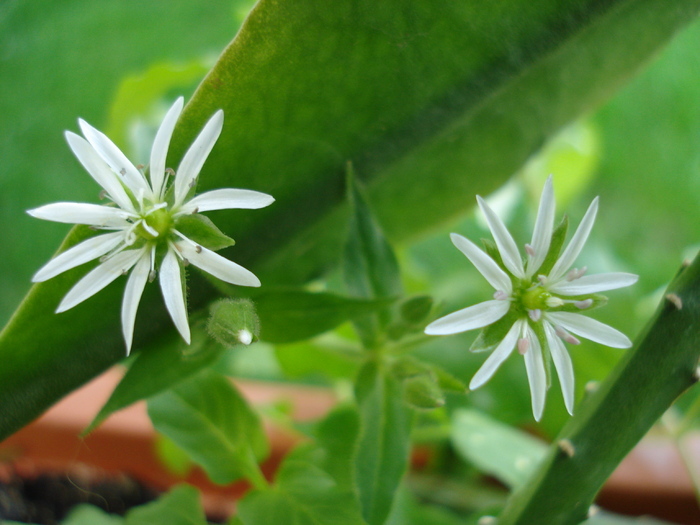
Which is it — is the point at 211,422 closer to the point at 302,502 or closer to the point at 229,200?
the point at 302,502

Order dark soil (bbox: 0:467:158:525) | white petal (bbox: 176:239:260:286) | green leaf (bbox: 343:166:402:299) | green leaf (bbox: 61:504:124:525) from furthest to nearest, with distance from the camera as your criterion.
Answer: dark soil (bbox: 0:467:158:525) → green leaf (bbox: 61:504:124:525) → green leaf (bbox: 343:166:402:299) → white petal (bbox: 176:239:260:286)

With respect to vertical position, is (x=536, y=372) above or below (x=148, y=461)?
above

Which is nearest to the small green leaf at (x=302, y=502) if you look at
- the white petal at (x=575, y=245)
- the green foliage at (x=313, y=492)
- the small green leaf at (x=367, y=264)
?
the green foliage at (x=313, y=492)

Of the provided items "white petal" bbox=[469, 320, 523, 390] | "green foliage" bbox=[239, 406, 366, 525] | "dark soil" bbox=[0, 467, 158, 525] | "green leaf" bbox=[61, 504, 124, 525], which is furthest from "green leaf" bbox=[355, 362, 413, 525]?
"dark soil" bbox=[0, 467, 158, 525]

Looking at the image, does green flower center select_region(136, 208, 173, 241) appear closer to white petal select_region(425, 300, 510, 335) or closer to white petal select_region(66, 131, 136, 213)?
white petal select_region(66, 131, 136, 213)

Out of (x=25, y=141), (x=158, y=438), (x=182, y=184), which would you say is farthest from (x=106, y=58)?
(x=182, y=184)

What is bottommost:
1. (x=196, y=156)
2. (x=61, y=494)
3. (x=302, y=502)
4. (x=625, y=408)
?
(x=61, y=494)

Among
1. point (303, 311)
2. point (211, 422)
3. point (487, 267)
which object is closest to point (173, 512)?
point (211, 422)
